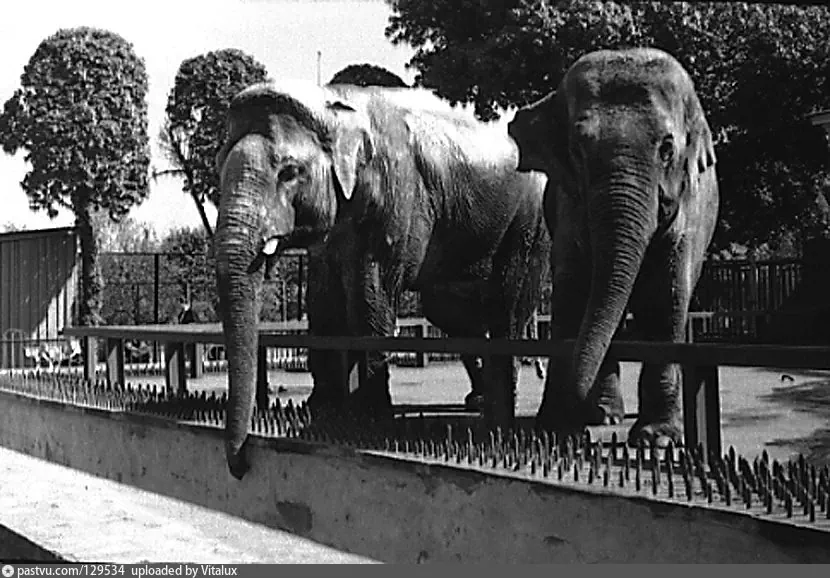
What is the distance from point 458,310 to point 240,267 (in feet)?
8.00

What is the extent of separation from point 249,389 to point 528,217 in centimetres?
274

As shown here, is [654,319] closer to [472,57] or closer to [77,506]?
[77,506]

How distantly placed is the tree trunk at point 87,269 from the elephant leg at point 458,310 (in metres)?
5.65

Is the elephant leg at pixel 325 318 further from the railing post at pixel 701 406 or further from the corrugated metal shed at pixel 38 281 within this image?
the corrugated metal shed at pixel 38 281

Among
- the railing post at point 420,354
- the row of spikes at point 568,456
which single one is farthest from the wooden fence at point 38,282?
the row of spikes at point 568,456

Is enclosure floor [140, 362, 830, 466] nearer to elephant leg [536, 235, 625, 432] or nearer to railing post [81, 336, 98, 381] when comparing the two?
elephant leg [536, 235, 625, 432]

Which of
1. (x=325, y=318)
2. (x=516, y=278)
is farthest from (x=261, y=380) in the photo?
(x=516, y=278)

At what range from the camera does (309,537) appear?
6496mm

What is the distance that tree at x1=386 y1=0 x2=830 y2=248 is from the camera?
50.9ft

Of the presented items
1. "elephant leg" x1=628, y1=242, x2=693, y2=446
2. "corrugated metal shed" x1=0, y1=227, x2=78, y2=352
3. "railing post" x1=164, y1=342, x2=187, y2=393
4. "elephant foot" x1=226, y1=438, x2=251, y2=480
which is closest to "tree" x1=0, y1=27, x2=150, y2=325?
"corrugated metal shed" x1=0, y1=227, x2=78, y2=352

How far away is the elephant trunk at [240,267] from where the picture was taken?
651 centimetres

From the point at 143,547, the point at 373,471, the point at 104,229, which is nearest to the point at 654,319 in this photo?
the point at 373,471

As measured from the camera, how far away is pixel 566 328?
683cm

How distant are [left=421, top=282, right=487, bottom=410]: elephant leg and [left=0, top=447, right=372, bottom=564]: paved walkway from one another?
7.21 feet
